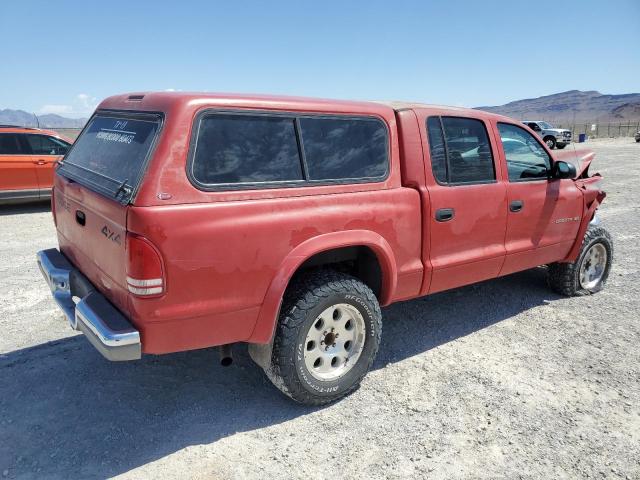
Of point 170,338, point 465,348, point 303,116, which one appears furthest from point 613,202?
point 170,338

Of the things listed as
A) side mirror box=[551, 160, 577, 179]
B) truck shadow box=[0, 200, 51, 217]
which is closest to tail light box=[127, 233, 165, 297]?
side mirror box=[551, 160, 577, 179]

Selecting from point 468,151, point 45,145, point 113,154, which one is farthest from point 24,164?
point 468,151

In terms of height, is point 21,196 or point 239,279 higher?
point 239,279

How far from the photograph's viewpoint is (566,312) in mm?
4691

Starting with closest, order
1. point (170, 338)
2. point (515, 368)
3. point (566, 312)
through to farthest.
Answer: point (170, 338)
point (515, 368)
point (566, 312)

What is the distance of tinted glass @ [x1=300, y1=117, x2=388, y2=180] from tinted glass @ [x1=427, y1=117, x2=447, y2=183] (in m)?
0.43

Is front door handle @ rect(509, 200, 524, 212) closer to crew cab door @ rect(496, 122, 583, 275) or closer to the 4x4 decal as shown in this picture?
crew cab door @ rect(496, 122, 583, 275)

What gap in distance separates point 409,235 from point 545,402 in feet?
4.67

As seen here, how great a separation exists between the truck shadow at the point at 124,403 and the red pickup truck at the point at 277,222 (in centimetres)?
42

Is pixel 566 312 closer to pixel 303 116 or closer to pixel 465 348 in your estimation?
pixel 465 348

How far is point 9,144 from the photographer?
9.27 metres

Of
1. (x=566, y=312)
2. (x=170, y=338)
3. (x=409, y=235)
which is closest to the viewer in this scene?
(x=170, y=338)

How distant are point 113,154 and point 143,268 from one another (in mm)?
974

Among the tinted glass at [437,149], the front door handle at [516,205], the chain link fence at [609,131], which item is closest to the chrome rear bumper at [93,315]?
the tinted glass at [437,149]
